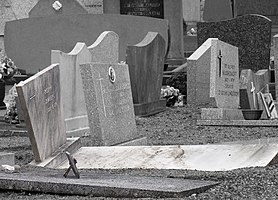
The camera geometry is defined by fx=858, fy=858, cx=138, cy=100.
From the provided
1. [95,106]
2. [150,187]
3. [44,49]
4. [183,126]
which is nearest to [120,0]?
[44,49]

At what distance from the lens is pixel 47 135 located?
283 inches

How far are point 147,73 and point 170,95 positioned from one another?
1866 millimetres

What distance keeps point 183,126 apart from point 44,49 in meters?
5.01

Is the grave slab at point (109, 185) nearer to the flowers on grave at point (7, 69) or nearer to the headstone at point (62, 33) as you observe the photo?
the flowers on grave at point (7, 69)

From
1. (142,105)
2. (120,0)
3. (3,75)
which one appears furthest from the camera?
(120,0)

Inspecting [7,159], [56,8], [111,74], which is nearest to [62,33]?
[56,8]

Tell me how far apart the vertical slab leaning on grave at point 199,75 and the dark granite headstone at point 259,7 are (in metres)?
9.61

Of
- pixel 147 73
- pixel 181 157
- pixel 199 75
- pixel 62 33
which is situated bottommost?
pixel 181 157

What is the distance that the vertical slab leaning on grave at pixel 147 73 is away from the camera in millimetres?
11992

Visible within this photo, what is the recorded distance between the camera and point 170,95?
46.7 feet

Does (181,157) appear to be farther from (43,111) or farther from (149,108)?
(149,108)

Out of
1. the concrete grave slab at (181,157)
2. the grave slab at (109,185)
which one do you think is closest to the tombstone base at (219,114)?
the concrete grave slab at (181,157)

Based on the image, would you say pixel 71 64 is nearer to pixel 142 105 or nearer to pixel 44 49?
pixel 142 105

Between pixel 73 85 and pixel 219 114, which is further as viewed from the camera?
pixel 219 114
